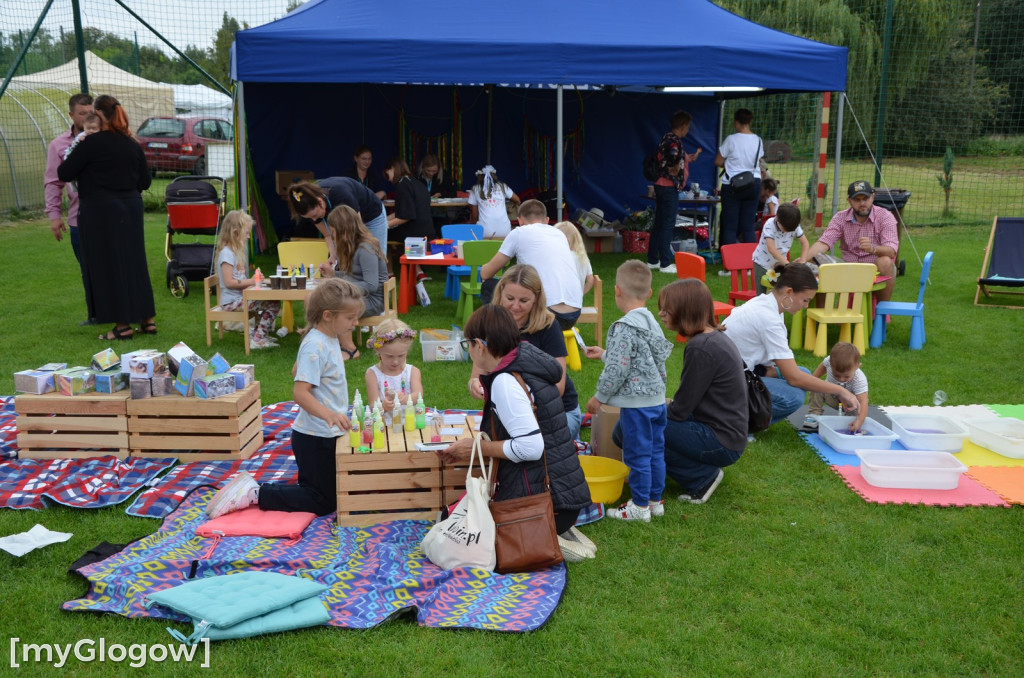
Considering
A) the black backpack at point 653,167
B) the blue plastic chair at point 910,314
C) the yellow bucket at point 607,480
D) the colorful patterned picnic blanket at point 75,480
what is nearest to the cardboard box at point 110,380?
the colorful patterned picnic blanket at point 75,480

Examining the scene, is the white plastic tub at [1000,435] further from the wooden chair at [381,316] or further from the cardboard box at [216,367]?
the cardboard box at [216,367]

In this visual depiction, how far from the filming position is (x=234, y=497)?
4312 millimetres

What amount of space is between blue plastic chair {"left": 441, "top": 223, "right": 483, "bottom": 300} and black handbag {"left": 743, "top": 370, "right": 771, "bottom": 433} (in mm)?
4815

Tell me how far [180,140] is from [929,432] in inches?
792

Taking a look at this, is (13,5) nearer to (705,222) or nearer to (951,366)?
(705,222)

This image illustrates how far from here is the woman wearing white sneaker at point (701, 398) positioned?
438 cm

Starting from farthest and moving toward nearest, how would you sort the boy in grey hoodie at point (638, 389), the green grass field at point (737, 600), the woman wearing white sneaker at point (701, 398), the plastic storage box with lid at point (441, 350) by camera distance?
the plastic storage box with lid at point (441, 350), the woman wearing white sneaker at point (701, 398), the boy in grey hoodie at point (638, 389), the green grass field at point (737, 600)

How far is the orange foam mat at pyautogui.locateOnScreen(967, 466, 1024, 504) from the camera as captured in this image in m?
4.64

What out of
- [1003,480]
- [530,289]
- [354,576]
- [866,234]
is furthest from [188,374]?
[866,234]

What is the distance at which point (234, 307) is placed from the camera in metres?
7.50

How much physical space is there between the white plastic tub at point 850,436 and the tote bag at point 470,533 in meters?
2.53

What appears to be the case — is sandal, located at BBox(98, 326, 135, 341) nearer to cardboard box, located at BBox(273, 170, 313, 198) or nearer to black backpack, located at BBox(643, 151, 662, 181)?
cardboard box, located at BBox(273, 170, 313, 198)

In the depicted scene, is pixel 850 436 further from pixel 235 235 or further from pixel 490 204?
pixel 490 204

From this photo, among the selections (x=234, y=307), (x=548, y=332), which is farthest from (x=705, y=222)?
(x=548, y=332)
